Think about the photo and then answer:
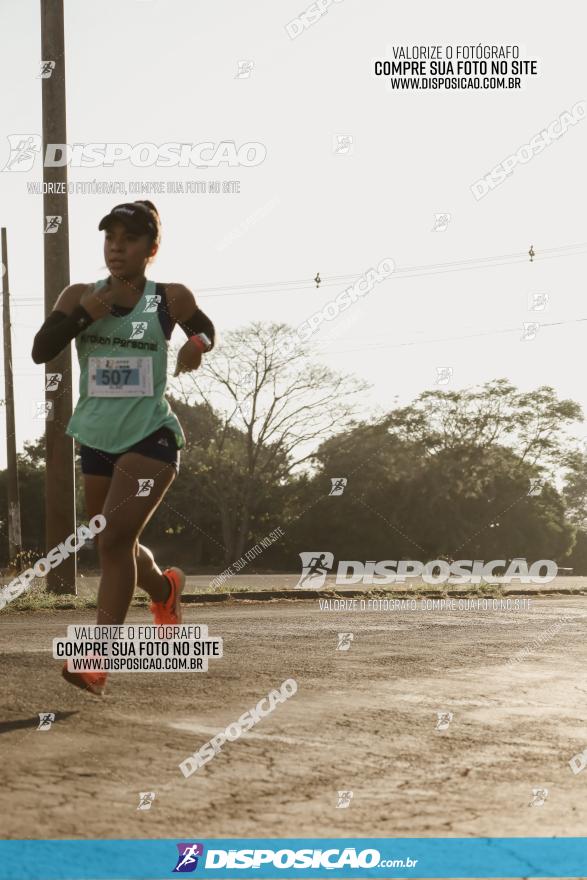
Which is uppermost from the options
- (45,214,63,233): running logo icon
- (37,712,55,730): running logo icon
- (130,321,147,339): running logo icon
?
(45,214,63,233): running logo icon

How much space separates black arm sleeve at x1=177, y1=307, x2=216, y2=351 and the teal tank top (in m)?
0.15

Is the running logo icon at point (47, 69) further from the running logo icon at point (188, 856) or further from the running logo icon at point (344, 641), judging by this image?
the running logo icon at point (188, 856)

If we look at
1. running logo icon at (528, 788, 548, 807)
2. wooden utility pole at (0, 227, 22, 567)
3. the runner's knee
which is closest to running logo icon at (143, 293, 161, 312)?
the runner's knee

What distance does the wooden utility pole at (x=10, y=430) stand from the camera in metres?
25.7

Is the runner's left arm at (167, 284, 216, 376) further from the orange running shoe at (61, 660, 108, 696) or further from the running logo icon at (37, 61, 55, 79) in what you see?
the running logo icon at (37, 61, 55, 79)

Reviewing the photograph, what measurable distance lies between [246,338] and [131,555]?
38.9m

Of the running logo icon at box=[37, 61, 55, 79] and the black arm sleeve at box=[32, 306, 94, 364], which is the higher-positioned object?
the running logo icon at box=[37, 61, 55, 79]

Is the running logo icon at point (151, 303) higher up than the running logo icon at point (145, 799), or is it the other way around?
the running logo icon at point (151, 303)

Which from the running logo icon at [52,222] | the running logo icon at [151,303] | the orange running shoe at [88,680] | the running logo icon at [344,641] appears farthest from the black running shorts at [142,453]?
the running logo icon at [52,222]

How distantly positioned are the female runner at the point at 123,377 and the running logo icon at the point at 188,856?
2049mm

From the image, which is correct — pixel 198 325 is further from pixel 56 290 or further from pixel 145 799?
pixel 56 290

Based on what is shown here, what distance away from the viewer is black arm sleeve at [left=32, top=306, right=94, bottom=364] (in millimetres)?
4473

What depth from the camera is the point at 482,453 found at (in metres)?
59.2

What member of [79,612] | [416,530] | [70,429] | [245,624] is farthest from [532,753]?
[416,530]
